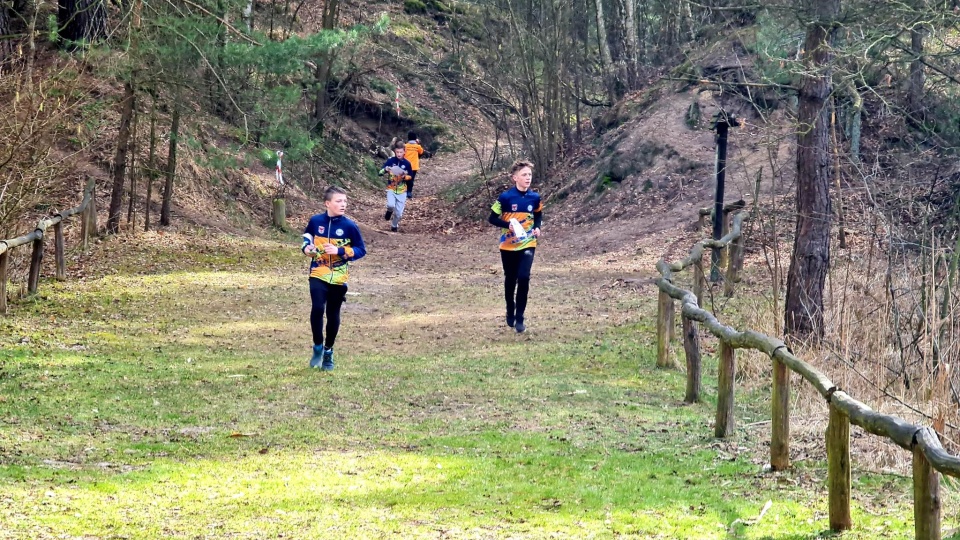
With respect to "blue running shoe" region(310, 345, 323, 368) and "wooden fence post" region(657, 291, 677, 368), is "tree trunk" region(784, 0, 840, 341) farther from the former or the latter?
"blue running shoe" region(310, 345, 323, 368)

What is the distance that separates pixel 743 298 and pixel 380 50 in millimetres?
25634

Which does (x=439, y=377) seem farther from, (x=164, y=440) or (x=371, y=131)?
(x=371, y=131)

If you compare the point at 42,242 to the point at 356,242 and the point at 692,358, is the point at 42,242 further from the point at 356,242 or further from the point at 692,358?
the point at 692,358

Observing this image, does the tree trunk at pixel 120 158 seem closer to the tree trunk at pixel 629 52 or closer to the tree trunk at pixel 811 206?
the tree trunk at pixel 811 206

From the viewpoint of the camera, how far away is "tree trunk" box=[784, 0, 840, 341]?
11227mm

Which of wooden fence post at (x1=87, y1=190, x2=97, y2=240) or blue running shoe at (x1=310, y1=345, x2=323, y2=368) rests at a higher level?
wooden fence post at (x1=87, y1=190, x2=97, y2=240)

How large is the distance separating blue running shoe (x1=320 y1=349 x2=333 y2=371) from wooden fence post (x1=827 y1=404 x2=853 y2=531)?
20.6 feet

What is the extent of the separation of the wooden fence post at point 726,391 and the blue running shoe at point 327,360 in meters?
4.35

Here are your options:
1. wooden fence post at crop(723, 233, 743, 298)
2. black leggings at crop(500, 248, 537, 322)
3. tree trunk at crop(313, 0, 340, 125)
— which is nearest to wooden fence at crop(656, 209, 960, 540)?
black leggings at crop(500, 248, 537, 322)

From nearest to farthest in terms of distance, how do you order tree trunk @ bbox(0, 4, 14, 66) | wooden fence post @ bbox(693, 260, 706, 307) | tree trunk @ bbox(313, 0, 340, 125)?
wooden fence post @ bbox(693, 260, 706, 307), tree trunk @ bbox(0, 4, 14, 66), tree trunk @ bbox(313, 0, 340, 125)

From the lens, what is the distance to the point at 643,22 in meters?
34.6

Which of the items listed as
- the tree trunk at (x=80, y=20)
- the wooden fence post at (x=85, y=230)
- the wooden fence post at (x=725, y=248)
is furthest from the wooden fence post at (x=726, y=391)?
the tree trunk at (x=80, y=20)

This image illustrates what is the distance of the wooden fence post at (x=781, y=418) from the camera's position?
6766 millimetres

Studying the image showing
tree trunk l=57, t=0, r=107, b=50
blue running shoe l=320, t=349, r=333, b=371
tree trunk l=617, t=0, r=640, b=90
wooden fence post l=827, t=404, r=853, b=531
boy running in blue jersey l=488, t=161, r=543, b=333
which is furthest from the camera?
tree trunk l=617, t=0, r=640, b=90
